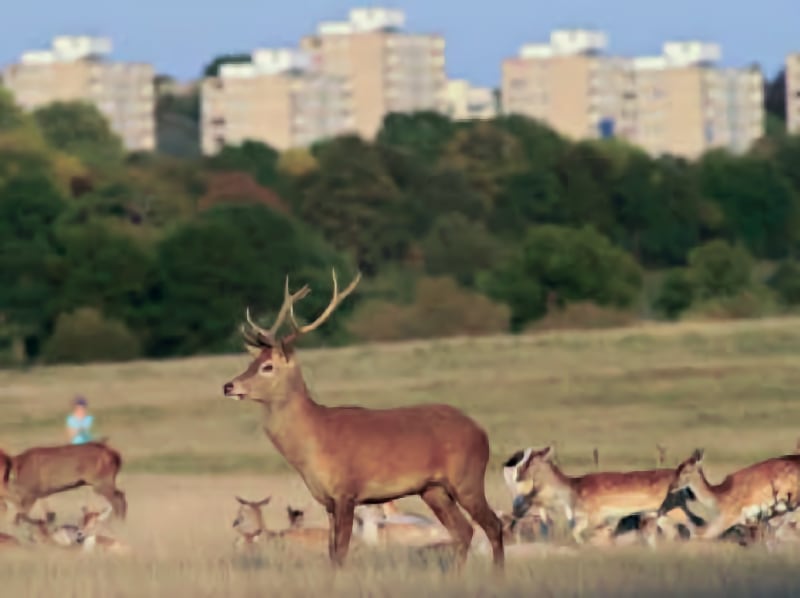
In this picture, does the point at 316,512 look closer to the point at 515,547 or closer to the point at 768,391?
the point at 515,547

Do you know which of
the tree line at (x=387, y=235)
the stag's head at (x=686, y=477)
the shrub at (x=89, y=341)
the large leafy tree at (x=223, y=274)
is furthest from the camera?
the tree line at (x=387, y=235)

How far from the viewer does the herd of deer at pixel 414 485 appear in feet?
50.1

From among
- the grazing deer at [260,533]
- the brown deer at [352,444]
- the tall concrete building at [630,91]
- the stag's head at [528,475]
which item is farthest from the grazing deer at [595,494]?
the tall concrete building at [630,91]

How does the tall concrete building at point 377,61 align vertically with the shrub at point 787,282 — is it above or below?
above

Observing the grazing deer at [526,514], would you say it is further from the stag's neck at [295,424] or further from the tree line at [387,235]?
the tree line at [387,235]

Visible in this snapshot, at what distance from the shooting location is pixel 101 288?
234 feet

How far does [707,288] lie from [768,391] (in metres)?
36.8

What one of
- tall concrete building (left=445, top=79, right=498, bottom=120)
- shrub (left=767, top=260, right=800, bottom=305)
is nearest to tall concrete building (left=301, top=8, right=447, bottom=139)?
tall concrete building (left=445, top=79, right=498, bottom=120)

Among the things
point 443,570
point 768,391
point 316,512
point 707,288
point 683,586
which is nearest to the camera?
point 683,586

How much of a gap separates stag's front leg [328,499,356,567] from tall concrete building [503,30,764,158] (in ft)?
505

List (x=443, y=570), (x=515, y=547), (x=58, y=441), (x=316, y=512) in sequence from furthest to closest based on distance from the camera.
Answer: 1. (x=58, y=441)
2. (x=316, y=512)
3. (x=515, y=547)
4. (x=443, y=570)

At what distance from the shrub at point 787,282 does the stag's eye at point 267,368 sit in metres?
61.1

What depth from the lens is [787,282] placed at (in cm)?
8106

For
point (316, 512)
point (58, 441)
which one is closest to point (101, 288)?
point (58, 441)
